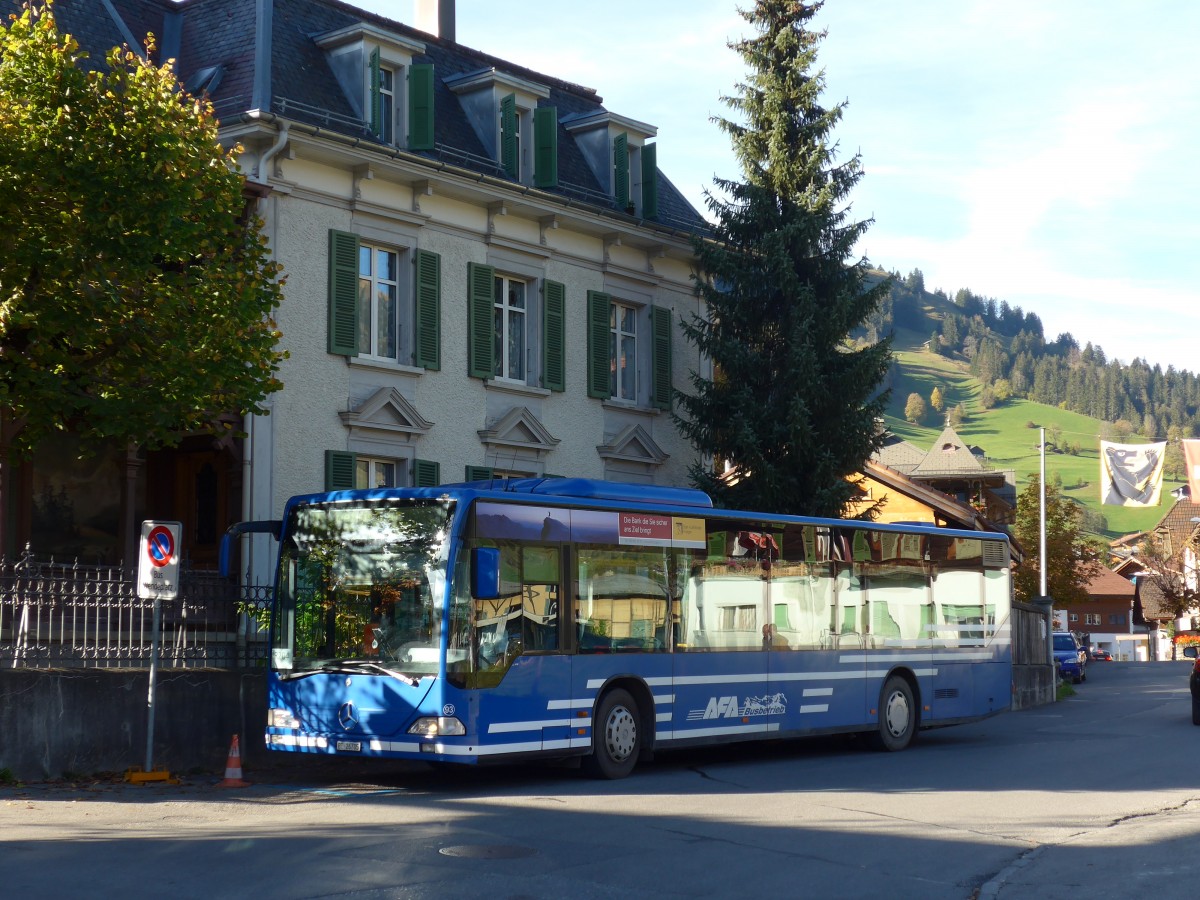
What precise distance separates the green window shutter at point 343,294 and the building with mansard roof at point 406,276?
0.04m

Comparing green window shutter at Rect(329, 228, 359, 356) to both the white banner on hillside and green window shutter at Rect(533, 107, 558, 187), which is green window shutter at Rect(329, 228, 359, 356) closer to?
green window shutter at Rect(533, 107, 558, 187)

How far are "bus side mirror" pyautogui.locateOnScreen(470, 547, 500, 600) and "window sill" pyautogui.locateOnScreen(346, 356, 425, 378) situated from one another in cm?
1007

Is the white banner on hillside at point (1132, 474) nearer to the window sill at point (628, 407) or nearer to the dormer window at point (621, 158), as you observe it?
the window sill at point (628, 407)

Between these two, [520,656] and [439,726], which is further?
[520,656]

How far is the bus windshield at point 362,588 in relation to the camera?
569 inches

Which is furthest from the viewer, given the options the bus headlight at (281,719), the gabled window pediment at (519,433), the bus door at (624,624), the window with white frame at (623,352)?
the window with white frame at (623,352)

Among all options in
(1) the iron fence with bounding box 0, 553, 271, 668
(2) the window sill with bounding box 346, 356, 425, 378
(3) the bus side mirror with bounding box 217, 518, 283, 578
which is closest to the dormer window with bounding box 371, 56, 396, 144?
(2) the window sill with bounding box 346, 356, 425, 378

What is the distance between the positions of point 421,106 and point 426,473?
228 inches

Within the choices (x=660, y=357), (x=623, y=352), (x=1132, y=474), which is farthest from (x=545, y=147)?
(x=1132, y=474)

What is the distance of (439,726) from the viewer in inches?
557

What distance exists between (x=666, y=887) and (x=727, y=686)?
318 inches

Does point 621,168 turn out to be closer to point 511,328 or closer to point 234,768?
point 511,328

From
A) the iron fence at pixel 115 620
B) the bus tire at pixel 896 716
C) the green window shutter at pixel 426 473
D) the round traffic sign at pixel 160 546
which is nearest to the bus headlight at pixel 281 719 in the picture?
the iron fence at pixel 115 620

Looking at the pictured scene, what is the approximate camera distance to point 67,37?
1602 cm
